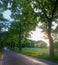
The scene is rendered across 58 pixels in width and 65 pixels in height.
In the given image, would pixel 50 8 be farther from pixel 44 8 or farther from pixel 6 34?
pixel 6 34

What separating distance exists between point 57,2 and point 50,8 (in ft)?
8.09

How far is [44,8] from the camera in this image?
37062 mm

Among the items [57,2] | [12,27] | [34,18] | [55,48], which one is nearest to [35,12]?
[34,18]

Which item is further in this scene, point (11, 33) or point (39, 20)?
point (11, 33)

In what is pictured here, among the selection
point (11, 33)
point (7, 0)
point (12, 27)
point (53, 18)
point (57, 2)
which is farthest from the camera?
point (11, 33)

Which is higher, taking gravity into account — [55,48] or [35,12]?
[35,12]

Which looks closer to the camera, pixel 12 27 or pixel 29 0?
pixel 29 0

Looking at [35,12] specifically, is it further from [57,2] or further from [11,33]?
[11,33]

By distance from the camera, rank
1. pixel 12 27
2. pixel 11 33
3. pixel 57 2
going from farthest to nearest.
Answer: pixel 11 33, pixel 12 27, pixel 57 2

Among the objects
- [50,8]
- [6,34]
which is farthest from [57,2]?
[6,34]

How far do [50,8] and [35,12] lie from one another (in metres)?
2.48

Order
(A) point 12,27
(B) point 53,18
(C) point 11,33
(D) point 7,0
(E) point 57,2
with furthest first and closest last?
1. (C) point 11,33
2. (A) point 12,27
3. (B) point 53,18
4. (E) point 57,2
5. (D) point 7,0

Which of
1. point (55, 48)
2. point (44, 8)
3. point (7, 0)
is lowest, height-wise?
point (55, 48)

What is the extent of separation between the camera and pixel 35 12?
37.0 metres
